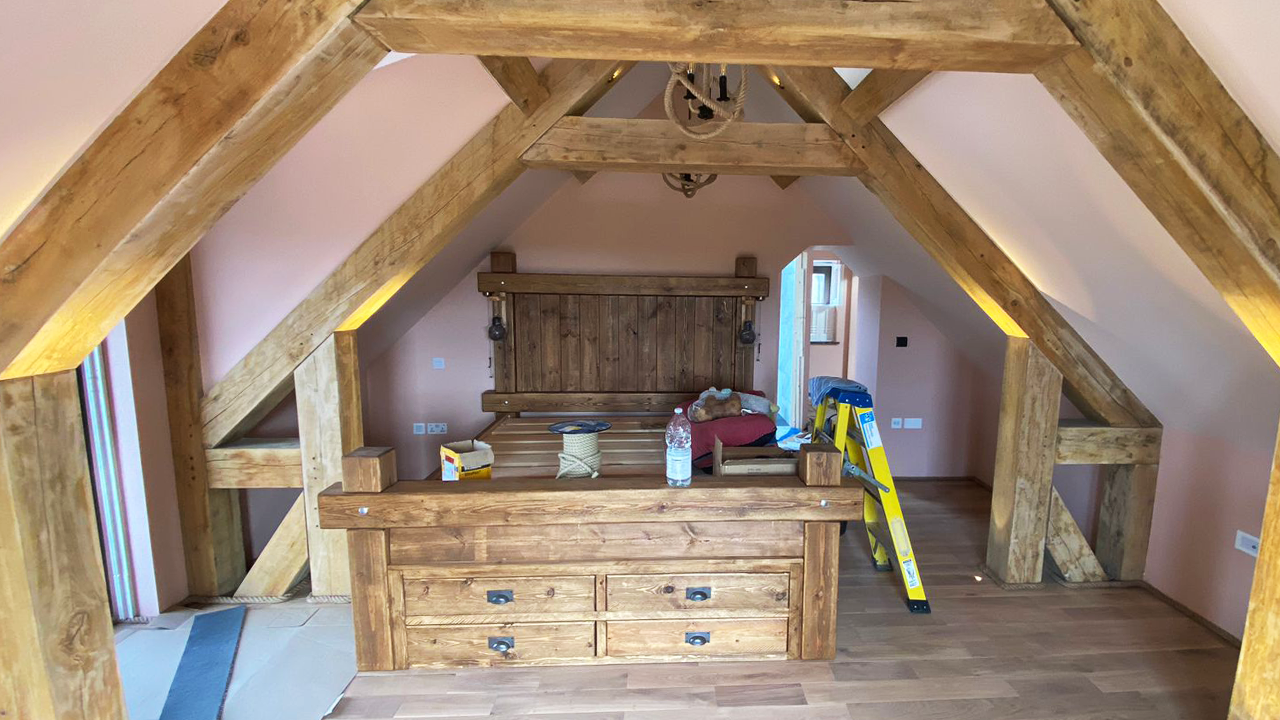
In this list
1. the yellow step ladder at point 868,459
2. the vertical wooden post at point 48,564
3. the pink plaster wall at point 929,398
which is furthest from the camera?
the pink plaster wall at point 929,398

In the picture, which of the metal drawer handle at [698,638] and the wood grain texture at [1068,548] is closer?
the metal drawer handle at [698,638]

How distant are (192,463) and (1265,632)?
14.0 ft

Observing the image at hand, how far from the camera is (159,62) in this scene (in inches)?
47.1

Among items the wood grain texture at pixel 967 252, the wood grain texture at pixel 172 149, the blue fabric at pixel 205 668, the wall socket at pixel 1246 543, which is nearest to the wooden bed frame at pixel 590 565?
the blue fabric at pixel 205 668

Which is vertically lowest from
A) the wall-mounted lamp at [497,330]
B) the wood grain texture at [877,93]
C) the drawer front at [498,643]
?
the drawer front at [498,643]

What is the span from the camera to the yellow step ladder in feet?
8.86

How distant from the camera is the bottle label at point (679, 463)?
218cm

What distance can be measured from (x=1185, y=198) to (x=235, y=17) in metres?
2.37

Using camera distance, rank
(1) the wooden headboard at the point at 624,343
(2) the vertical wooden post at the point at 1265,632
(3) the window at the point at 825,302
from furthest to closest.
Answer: (3) the window at the point at 825,302 → (1) the wooden headboard at the point at 624,343 → (2) the vertical wooden post at the point at 1265,632

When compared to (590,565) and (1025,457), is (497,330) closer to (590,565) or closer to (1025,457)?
(590,565)

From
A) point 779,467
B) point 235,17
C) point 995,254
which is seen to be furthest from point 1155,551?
point 235,17

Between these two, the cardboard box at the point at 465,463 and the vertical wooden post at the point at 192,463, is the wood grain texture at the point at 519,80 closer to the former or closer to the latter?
the cardboard box at the point at 465,463

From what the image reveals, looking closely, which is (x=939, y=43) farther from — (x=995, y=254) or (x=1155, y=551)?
(x=1155, y=551)

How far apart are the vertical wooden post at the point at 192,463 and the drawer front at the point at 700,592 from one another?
214 cm
